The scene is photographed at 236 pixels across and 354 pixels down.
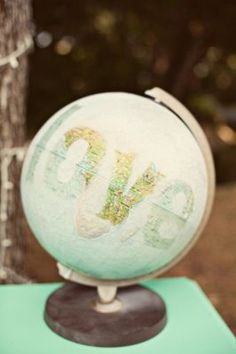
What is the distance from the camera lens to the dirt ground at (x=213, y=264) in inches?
153

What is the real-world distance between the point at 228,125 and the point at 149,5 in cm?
218

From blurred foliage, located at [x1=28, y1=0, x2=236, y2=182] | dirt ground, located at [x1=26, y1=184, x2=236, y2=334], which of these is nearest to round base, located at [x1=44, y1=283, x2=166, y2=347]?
dirt ground, located at [x1=26, y1=184, x2=236, y2=334]

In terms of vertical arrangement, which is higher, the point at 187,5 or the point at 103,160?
the point at 187,5

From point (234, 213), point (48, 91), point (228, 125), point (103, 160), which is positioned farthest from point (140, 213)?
point (228, 125)

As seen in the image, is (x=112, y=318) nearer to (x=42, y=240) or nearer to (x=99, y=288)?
(x=99, y=288)

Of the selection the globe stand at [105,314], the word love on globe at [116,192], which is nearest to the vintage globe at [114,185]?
the word love on globe at [116,192]

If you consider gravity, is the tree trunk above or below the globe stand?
above

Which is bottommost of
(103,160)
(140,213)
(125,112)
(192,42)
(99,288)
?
(99,288)

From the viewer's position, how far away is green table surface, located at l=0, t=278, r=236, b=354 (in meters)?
1.80

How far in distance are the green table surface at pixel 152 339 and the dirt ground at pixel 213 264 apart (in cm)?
153

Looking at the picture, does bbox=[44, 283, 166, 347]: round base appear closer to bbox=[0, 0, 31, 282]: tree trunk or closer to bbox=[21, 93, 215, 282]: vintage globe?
bbox=[21, 93, 215, 282]: vintage globe

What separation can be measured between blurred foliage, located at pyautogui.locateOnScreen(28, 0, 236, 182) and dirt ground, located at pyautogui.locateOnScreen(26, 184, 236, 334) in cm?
104

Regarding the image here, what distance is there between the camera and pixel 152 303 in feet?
6.65

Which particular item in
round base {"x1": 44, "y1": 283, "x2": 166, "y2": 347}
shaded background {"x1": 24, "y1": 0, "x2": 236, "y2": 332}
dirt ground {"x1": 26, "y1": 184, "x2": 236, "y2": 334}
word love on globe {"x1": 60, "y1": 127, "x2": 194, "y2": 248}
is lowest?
dirt ground {"x1": 26, "y1": 184, "x2": 236, "y2": 334}
